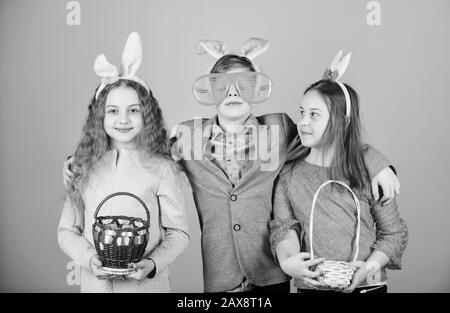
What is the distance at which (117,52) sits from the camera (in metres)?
3.03

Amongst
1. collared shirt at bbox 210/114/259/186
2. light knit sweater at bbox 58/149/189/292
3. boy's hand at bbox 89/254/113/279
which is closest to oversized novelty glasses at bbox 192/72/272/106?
collared shirt at bbox 210/114/259/186

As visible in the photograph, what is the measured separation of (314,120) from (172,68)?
36.7 inches

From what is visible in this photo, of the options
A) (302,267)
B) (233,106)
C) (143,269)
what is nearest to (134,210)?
(143,269)

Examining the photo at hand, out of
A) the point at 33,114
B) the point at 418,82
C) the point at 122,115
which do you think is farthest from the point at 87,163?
the point at 418,82

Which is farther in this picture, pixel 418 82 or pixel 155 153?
pixel 418 82

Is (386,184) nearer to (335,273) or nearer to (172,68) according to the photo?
(335,273)

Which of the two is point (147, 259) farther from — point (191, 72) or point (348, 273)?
point (191, 72)

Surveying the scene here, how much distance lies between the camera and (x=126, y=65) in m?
2.49

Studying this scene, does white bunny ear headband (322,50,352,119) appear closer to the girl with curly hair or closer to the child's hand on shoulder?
the girl with curly hair

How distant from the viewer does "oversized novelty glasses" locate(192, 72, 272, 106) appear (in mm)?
2467

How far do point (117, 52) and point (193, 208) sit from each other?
87 centimetres

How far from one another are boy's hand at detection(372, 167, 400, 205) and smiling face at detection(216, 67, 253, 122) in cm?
58

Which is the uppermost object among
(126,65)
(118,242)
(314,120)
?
(126,65)

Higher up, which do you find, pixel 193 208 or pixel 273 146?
pixel 273 146
